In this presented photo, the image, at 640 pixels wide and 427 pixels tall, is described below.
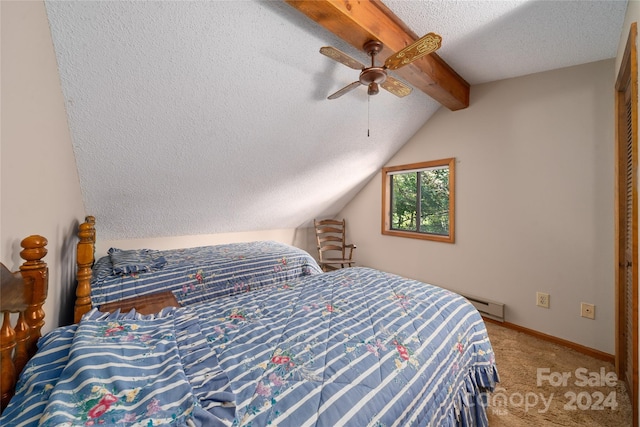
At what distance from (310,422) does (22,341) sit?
885 millimetres

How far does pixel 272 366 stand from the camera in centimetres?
82

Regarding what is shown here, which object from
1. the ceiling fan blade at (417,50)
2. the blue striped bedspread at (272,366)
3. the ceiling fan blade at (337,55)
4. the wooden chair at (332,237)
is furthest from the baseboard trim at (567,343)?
the ceiling fan blade at (337,55)

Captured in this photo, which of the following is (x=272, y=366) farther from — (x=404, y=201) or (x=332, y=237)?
(x=332, y=237)

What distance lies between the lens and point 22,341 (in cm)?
75

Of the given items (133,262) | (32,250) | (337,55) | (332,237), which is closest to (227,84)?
(337,55)

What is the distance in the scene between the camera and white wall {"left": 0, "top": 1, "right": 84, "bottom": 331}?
2.68 feet

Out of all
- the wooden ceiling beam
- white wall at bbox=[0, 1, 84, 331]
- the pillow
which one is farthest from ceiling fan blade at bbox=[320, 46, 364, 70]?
the pillow

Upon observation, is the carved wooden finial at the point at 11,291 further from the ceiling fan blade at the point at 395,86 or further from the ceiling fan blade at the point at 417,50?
the ceiling fan blade at the point at 395,86

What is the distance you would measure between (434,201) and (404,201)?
0.44m

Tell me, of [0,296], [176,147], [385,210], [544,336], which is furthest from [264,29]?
[544,336]

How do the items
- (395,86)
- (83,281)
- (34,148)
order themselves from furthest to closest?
(395,86) → (83,281) → (34,148)

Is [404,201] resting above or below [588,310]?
above

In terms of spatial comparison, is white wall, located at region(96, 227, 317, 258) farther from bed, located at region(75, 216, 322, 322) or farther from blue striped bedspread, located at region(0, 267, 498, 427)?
blue striped bedspread, located at region(0, 267, 498, 427)

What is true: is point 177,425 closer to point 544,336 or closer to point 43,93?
point 43,93
